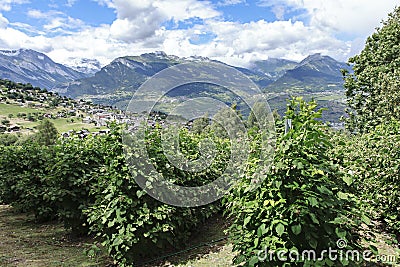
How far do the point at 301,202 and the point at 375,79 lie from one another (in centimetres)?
2104

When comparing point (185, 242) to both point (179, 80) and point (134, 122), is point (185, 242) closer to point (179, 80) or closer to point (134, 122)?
point (134, 122)

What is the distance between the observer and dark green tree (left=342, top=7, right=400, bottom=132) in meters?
17.2

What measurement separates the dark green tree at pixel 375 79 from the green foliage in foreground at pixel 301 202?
1565 cm

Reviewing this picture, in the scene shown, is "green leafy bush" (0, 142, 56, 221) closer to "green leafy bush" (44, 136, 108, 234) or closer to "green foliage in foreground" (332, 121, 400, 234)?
"green leafy bush" (44, 136, 108, 234)

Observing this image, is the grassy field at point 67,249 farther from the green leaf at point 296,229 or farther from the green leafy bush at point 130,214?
the green leaf at point 296,229

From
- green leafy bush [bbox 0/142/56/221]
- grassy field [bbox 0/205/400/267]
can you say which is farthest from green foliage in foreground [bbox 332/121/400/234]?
green leafy bush [bbox 0/142/56/221]

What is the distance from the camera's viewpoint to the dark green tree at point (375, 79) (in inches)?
676

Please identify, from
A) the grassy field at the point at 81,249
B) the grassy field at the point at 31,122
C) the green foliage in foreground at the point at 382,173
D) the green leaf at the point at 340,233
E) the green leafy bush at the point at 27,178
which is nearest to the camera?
the green leaf at the point at 340,233

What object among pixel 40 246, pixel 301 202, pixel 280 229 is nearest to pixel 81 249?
pixel 40 246

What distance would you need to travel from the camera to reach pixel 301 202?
305cm

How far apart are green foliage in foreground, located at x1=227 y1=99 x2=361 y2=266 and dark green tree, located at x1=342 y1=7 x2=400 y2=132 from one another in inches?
616

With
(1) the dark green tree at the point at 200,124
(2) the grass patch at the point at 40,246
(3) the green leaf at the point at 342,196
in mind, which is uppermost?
(1) the dark green tree at the point at 200,124

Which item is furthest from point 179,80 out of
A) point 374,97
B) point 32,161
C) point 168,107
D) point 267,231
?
point 374,97

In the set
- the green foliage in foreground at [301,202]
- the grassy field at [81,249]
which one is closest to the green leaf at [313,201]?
the green foliage in foreground at [301,202]
